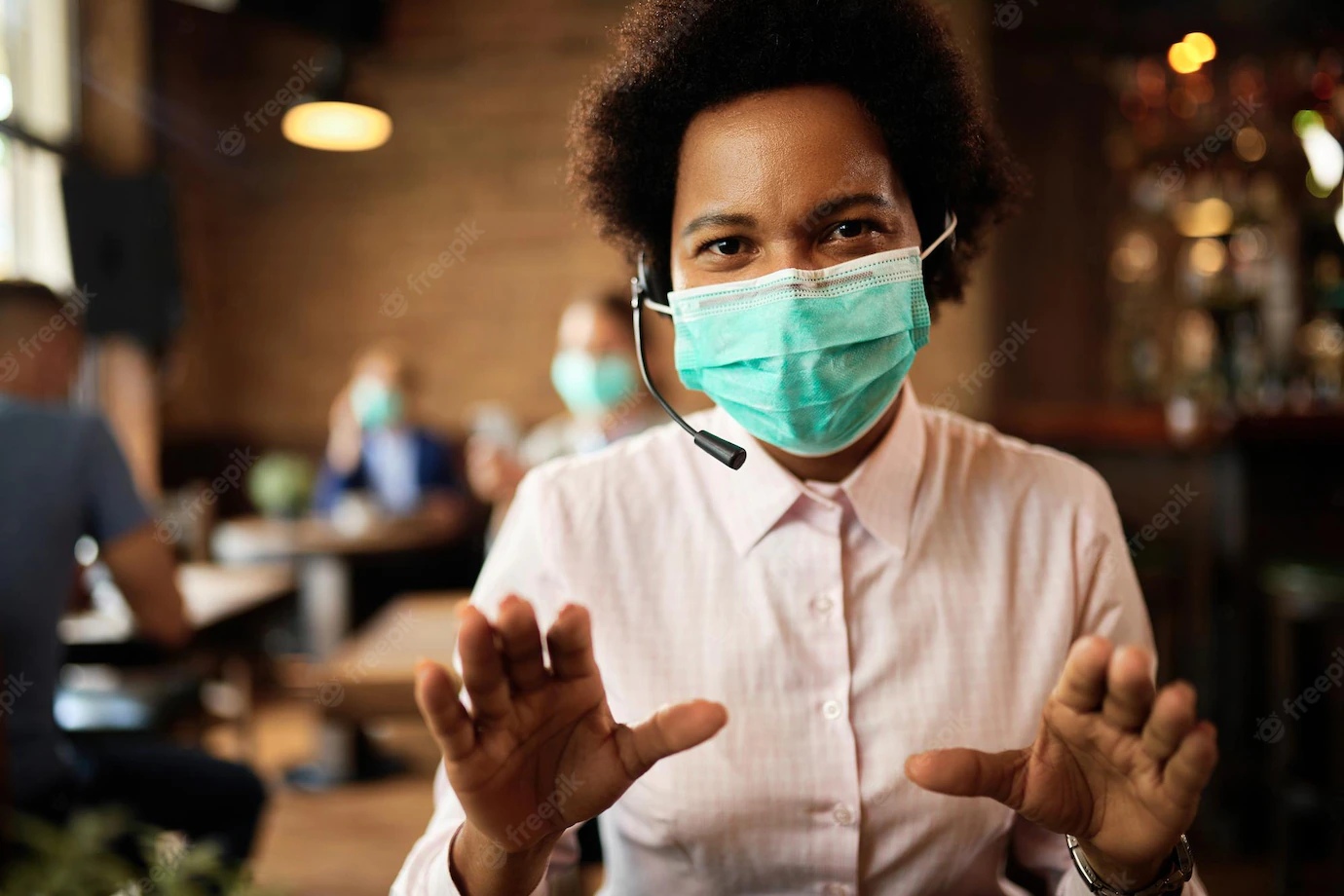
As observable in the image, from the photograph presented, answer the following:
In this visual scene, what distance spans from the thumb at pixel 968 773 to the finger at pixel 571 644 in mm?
255

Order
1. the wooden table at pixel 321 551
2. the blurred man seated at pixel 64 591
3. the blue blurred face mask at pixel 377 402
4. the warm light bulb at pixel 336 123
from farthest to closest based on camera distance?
the blue blurred face mask at pixel 377 402 → the warm light bulb at pixel 336 123 → the wooden table at pixel 321 551 → the blurred man seated at pixel 64 591

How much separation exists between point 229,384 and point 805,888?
6075mm

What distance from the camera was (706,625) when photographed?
1049 millimetres

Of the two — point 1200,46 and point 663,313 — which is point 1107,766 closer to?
point 663,313

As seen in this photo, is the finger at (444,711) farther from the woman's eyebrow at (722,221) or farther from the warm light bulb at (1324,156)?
the warm light bulb at (1324,156)

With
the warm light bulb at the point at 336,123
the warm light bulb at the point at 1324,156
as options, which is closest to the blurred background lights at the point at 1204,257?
the warm light bulb at the point at 1324,156

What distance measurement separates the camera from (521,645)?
0.75 meters

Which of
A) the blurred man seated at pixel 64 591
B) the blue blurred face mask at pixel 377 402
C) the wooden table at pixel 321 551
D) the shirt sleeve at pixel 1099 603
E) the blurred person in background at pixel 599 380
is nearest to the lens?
the shirt sleeve at pixel 1099 603

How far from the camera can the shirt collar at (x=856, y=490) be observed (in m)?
1.07

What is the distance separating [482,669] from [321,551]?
3372 millimetres

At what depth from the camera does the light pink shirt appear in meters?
0.99

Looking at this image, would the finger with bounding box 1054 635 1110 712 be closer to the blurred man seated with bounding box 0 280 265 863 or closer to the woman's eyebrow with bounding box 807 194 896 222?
the woman's eyebrow with bounding box 807 194 896 222

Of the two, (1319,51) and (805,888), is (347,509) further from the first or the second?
(1319,51)

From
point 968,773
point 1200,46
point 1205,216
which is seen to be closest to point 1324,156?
point 1205,216
